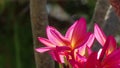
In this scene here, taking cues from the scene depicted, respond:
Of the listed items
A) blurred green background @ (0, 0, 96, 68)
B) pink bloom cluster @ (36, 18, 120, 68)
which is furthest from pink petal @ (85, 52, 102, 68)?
blurred green background @ (0, 0, 96, 68)

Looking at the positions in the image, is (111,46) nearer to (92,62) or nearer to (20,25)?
(92,62)

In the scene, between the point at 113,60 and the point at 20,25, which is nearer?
the point at 113,60

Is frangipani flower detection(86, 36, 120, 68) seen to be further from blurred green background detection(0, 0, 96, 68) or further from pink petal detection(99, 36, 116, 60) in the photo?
blurred green background detection(0, 0, 96, 68)

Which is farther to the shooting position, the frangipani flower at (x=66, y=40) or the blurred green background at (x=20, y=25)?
the blurred green background at (x=20, y=25)

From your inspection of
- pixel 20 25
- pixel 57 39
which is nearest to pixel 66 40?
pixel 57 39

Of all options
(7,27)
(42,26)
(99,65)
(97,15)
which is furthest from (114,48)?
(7,27)

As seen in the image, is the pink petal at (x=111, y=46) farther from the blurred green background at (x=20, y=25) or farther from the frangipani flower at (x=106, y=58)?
the blurred green background at (x=20, y=25)

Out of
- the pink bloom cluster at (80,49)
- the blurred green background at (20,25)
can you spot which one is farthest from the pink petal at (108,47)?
the blurred green background at (20,25)
